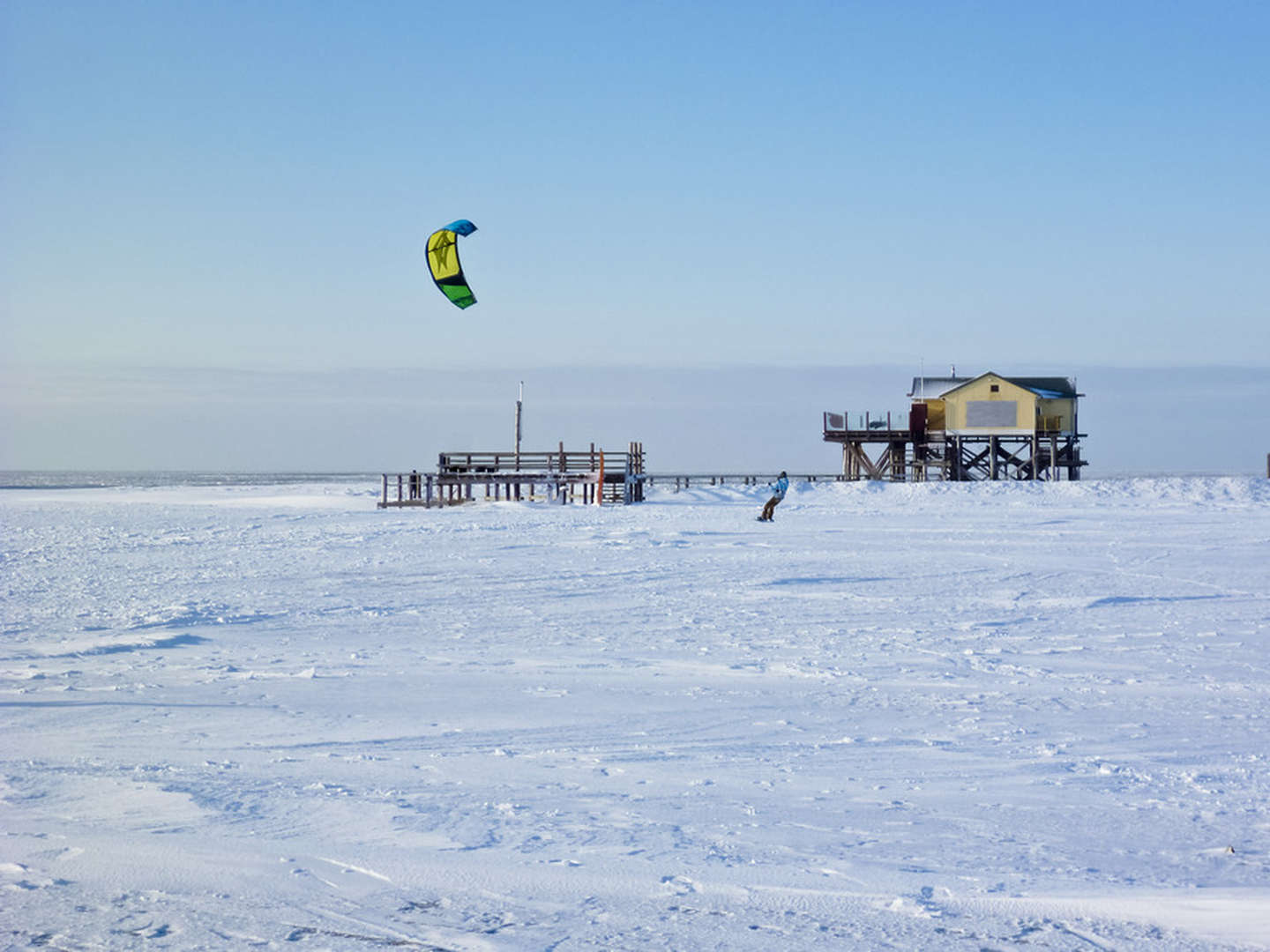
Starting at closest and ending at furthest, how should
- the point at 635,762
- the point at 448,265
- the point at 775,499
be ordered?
the point at 635,762 → the point at 775,499 → the point at 448,265

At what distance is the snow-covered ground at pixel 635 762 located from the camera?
4402 mm

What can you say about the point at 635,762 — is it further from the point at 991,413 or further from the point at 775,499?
the point at 991,413

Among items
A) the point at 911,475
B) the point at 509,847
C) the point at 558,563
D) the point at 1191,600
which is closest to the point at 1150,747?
the point at 509,847

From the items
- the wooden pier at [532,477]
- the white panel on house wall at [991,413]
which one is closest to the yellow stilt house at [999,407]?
the white panel on house wall at [991,413]

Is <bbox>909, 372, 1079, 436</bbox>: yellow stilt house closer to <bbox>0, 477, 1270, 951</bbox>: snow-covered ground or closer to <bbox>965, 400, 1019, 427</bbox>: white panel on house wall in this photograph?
<bbox>965, 400, 1019, 427</bbox>: white panel on house wall

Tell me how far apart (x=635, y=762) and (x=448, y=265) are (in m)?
30.6

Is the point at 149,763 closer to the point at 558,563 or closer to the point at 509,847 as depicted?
the point at 509,847

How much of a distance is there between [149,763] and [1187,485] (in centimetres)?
3619

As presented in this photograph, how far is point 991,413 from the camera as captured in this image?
55344mm

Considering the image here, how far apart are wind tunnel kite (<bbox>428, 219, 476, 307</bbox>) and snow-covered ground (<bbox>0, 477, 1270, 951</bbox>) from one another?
20886mm

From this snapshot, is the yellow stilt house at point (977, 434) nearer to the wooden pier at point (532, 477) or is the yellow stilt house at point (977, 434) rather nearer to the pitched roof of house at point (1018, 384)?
the pitched roof of house at point (1018, 384)

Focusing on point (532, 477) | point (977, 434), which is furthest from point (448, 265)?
point (977, 434)

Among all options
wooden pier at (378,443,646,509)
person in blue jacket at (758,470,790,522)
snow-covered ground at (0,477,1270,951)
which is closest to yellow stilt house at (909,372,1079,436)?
wooden pier at (378,443,646,509)

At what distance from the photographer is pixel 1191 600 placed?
43.2 ft
